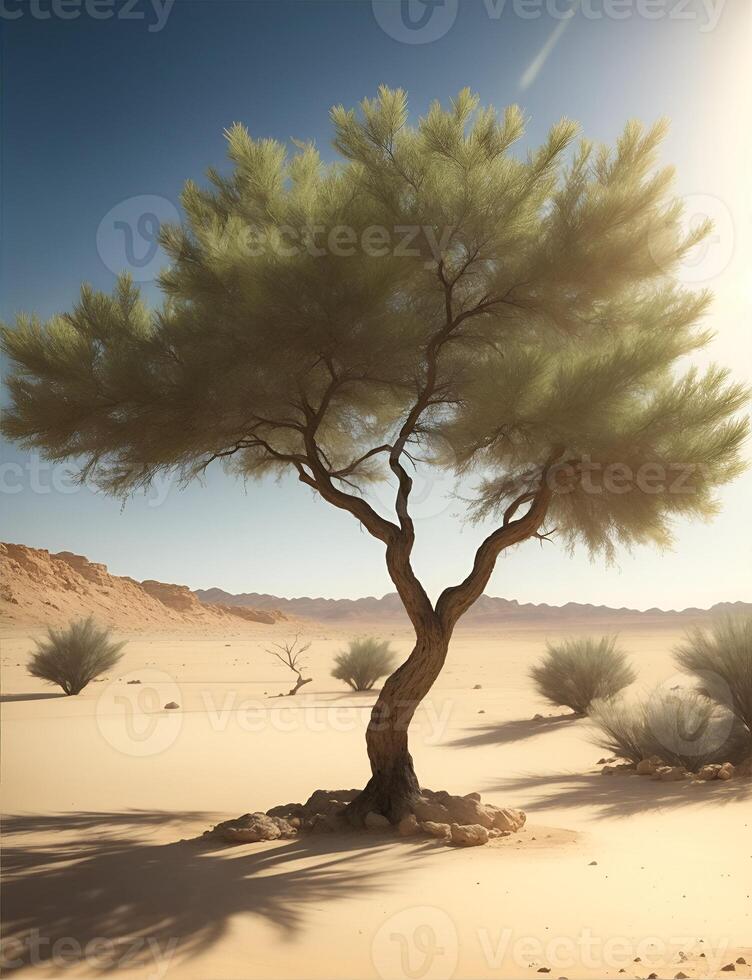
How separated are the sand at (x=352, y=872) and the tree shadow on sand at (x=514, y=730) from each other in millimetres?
117

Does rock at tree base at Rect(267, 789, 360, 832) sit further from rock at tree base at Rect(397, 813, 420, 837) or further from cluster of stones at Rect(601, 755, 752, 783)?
cluster of stones at Rect(601, 755, 752, 783)

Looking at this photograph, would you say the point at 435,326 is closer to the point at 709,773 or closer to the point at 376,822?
the point at 376,822

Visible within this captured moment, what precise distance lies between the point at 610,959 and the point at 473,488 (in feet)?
20.2

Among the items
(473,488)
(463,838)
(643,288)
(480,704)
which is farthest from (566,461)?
(480,704)

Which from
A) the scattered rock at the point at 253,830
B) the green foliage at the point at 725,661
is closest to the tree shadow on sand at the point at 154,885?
the scattered rock at the point at 253,830

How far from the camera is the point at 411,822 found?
9492 millimetres

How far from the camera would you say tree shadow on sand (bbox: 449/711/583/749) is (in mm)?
16891

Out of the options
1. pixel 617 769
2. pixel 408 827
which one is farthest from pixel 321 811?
pixel 617 769

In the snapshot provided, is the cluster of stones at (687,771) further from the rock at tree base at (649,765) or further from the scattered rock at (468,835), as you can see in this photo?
the scattered rock at (468,835)

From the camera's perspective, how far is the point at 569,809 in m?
11.1

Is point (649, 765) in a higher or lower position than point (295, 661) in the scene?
lower

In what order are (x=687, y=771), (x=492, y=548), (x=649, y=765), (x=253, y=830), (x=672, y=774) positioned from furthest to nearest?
(x=649, y=765), (x=687, y=771), (x=672, y=774), (x=492, y=548), (x=253, y=830)

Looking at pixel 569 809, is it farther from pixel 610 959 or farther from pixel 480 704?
pixel 480 704

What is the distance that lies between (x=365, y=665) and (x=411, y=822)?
17786 mm
